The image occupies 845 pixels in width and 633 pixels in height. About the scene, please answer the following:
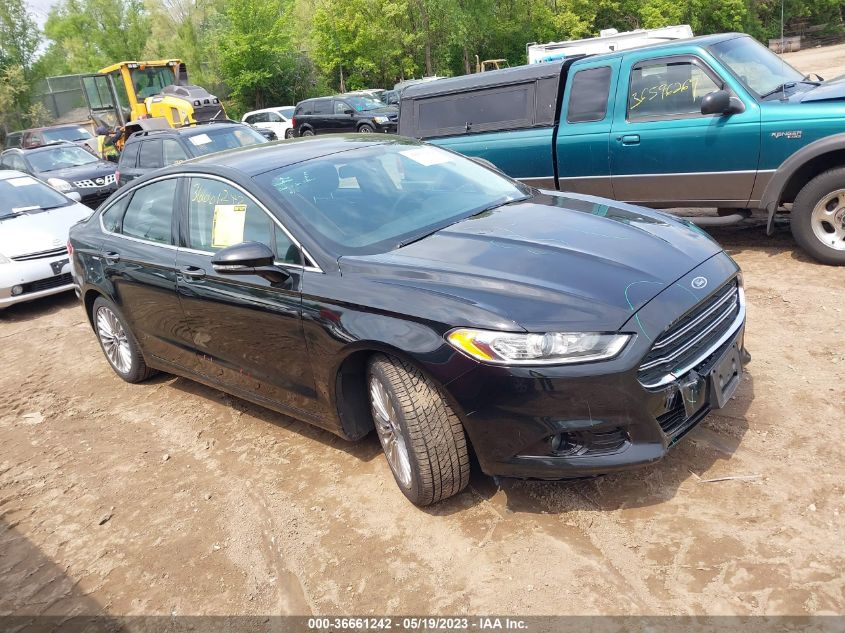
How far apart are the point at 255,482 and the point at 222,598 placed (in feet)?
3.01

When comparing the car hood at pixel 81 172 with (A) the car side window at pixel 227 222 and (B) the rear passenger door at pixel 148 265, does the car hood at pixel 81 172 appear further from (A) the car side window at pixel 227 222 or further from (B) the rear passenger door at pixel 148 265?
(A) the car side window at pixel 227 222

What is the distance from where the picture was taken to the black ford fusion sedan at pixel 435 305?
2836 mm

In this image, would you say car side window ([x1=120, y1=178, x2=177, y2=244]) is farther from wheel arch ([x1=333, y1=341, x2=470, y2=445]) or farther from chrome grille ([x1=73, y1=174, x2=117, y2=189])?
chrome grille ([x1=73, y1=174, x2=117, y2=189])

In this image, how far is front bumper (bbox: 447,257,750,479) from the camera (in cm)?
278

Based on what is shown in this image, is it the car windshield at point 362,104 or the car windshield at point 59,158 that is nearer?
the car windshield at point 59,158

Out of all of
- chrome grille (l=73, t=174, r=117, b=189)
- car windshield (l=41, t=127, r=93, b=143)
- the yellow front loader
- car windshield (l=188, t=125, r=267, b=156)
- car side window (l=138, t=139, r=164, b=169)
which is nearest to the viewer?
car windshield (l=188, t=125, r=267, b=156)

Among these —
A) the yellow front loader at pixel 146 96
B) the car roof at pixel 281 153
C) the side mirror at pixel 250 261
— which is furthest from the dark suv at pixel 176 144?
the side mirror at pixel 250 261

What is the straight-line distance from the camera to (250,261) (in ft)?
11.3

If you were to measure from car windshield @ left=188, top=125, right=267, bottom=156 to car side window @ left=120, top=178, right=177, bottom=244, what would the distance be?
5.75 meters

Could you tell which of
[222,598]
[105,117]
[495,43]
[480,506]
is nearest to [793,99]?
[480,506]

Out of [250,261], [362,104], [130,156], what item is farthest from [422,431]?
[362,104]

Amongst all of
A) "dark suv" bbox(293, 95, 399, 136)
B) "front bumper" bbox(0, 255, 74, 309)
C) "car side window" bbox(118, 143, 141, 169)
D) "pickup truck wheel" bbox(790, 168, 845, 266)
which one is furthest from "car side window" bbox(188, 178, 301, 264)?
"dark suv" bbox(293, 95, 399, 136)

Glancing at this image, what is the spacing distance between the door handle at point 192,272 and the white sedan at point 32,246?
4.87 meters

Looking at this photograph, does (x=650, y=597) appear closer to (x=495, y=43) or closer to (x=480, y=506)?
(x=480, y=506)
